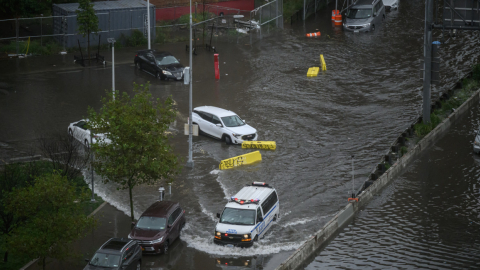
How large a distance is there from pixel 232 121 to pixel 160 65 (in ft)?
33.5

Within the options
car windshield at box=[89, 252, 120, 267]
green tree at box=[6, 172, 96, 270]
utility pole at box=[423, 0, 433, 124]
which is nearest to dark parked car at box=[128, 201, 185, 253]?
car windshield at box=[89, 252, 120, 267]

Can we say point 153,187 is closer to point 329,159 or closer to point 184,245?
point 184,245

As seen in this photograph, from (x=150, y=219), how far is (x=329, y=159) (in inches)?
Answer: 383

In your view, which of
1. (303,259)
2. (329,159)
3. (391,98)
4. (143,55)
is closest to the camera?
(303,259)

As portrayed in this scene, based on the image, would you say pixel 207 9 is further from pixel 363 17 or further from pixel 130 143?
pixel 130 143

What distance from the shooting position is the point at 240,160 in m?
25.9

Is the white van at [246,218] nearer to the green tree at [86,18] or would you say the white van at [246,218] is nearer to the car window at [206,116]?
the car window at [206,116]

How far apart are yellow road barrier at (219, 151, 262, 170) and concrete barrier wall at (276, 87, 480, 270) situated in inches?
218

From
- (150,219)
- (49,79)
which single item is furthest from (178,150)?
(49,79)

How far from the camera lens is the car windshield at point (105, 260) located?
16812 mm

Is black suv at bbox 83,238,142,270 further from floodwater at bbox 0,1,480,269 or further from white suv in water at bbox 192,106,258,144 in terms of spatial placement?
white suv in water at bbox 192,106,258,144

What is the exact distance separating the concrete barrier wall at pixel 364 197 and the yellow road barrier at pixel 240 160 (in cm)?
554

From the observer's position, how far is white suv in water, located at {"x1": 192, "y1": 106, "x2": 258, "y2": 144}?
91.8 ft

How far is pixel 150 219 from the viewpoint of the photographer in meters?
19.5
